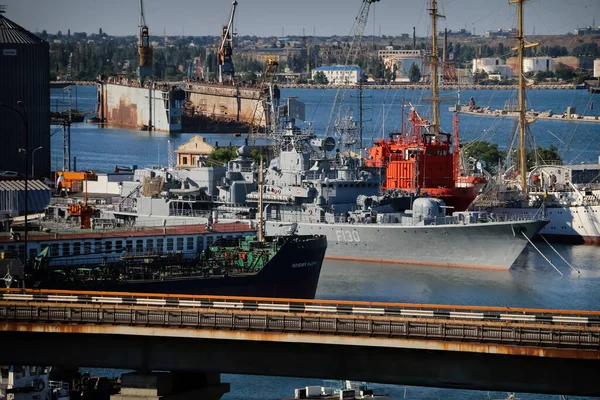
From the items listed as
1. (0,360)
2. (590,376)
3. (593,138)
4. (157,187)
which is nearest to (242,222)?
(157,187)

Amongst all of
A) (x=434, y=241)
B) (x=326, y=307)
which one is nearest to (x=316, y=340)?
(x=326, y=307)

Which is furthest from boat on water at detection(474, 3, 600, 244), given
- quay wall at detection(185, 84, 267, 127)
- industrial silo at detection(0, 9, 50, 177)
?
quay wall at detection(185, 84, 267, 127)

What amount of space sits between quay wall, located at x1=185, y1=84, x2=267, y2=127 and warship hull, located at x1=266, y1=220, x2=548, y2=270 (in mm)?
105410

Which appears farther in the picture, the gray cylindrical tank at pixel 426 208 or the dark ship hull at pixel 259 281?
the gray cylindrical tank at pixel 426 208

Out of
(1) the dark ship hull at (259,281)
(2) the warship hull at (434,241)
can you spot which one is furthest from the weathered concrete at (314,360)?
(2) the warship hull at (434,241)

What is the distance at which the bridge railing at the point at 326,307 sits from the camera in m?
32.5

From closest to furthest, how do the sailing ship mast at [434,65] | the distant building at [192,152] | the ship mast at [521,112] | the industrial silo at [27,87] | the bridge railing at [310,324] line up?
the bridge railing at [310,324]
the ship mast at [521,112]
the sailing ship mast at [434,65]
the industrial silo at [27,87]
the distant building at [192,152]

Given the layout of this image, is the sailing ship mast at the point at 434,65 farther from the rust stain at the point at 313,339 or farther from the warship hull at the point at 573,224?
the rust stain at the point at 313,339

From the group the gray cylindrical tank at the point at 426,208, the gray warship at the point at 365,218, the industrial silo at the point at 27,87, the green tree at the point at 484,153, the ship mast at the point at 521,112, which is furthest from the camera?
the green tree at the point at 484,153

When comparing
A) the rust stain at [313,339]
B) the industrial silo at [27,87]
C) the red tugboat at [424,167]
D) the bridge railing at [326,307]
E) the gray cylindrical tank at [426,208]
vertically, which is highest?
the industrial silo at [27,87]

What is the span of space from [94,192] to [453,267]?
895 inches

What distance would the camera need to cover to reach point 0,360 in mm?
35250

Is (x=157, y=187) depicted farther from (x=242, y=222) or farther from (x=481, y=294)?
(x=481, y=294)

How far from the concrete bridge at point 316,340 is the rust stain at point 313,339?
23mm
